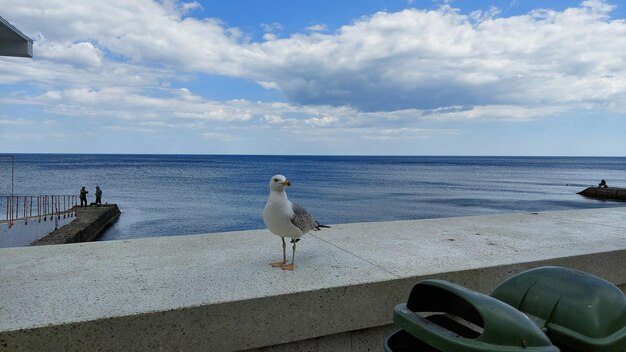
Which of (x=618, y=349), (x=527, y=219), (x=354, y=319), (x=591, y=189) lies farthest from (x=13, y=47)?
(x=591, y=189)

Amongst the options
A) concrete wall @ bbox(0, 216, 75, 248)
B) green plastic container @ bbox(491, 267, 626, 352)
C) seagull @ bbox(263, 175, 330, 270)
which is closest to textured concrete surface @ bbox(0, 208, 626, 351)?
seagull @ bbox(263, 175, 330, 270)

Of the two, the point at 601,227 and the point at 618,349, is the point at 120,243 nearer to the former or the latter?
the point at 618,349

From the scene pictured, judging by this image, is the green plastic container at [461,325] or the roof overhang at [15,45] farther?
the roof overhang at [15,45]

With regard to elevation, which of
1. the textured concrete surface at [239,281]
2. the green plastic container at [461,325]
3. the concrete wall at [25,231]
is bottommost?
the concrete wall at [25,231]

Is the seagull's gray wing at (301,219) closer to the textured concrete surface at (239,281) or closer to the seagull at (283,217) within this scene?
the seagull at (283,217)

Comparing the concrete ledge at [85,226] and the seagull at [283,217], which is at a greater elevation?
the seagull at [283,217]

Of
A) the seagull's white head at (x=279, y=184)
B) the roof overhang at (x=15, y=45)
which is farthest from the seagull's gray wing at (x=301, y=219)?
the roof overhang at (x=15, y=45)

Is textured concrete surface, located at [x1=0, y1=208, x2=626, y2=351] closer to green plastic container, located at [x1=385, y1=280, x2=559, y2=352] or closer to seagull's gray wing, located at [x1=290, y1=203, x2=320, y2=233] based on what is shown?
seagull's gray wing, located at [x1=290, y1=203, x2=320, y2=233]

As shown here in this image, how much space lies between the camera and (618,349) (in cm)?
141

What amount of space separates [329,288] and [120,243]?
1.97 m

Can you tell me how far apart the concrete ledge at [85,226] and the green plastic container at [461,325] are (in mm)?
23478

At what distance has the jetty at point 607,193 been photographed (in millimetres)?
50281

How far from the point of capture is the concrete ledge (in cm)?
2286

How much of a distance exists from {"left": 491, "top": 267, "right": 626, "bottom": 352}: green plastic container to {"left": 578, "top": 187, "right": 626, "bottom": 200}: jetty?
5765 cm
